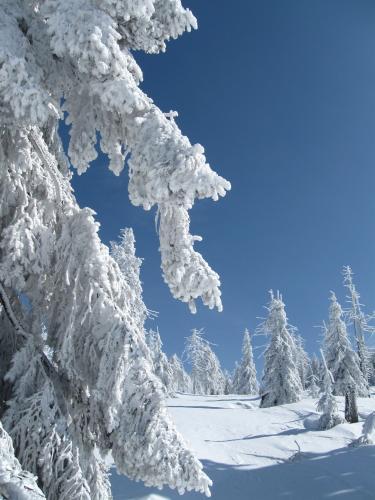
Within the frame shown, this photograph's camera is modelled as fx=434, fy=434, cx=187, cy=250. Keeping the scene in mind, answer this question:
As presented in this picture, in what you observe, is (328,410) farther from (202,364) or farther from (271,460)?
(202,364)

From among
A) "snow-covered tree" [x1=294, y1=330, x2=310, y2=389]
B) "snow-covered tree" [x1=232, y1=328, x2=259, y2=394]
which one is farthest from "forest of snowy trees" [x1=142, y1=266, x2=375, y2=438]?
"snow-covered tree" [x1=294, y1=330, x2=310, y2=389]

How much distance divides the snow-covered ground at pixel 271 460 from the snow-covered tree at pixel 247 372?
121 feet

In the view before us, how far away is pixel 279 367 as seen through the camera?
139ft

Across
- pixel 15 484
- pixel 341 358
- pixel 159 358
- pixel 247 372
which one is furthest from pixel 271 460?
pixel 247 372

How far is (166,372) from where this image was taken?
5469 centimetres

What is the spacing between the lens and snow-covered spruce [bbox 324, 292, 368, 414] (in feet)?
119

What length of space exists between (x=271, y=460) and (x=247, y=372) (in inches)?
1916

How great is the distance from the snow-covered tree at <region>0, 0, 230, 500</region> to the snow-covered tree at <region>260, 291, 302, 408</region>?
127ft

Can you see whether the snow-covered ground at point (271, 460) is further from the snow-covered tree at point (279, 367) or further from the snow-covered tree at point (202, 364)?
the snow-covered tree at point (202, 364)

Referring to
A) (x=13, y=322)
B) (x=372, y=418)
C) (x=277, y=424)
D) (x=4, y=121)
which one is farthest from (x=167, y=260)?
(x=277, y=424)

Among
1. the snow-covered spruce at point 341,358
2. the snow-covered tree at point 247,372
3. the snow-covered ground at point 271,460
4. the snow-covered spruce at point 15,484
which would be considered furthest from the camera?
the snow-covered tree at point 247,372

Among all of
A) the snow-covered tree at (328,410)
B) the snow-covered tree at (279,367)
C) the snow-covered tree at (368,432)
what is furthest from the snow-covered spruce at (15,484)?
the snow-covered tree at (279,367)

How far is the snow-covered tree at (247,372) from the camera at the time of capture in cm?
6806

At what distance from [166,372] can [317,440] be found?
30.6 meters
